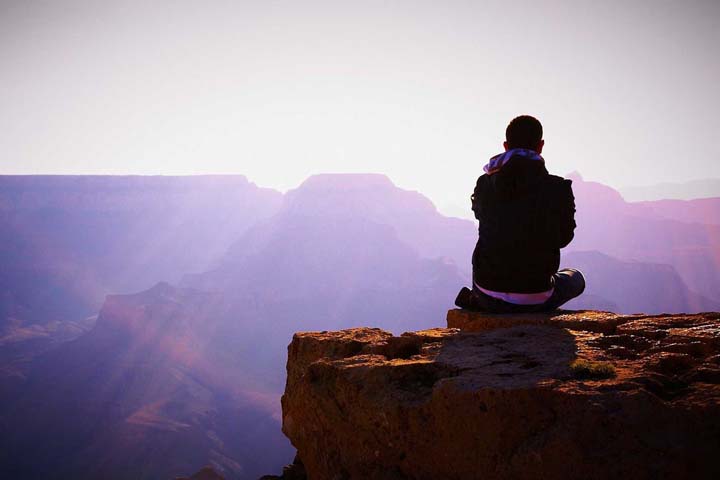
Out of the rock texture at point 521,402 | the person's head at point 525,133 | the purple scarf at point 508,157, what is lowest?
the rock texture at point 521,402

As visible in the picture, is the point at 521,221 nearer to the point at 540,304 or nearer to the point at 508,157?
the point at 508,157

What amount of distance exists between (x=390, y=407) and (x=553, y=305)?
2.34m

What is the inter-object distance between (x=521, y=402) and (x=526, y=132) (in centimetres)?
252

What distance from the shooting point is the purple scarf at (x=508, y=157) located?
373 centimetres

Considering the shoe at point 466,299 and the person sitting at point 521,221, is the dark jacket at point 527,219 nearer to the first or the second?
the person sitting at point 521,221

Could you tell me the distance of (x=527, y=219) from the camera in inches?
145

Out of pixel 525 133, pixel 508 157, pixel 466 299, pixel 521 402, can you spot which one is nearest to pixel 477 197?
pixel 508 157

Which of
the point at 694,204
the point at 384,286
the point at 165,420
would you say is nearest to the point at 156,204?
the point at 384,286

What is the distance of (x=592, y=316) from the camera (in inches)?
152

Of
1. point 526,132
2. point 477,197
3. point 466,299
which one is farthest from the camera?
point 466,299

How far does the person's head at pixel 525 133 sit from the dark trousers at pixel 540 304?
1313 millimetres

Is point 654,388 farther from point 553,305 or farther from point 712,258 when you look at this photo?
point 712,258

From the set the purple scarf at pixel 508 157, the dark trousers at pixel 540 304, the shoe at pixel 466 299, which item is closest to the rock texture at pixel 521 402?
the dark trousers at pixel 540 304

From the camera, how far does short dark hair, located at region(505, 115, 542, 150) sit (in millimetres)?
3832
